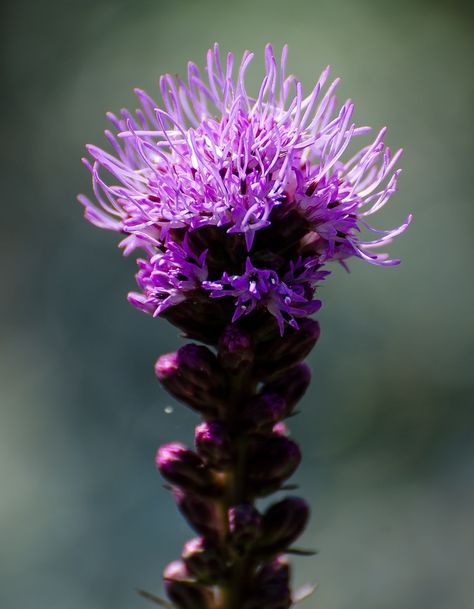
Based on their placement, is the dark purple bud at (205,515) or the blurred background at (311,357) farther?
the blurred background at (311,357)

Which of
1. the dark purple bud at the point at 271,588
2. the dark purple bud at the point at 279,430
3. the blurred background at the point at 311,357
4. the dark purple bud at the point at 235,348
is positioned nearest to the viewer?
the dark purple bud at the point at 235,348

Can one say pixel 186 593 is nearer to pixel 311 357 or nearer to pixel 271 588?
pixel 271 588

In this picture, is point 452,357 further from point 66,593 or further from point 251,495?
point 251,495

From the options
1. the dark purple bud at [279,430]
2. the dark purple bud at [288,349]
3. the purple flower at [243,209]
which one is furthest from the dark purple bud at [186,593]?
the purple flower at [243,209]

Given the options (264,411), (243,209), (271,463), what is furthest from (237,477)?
(243,209)

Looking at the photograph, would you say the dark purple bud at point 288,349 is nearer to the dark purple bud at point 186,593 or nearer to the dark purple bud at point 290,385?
the dark purple bud at point 290,385

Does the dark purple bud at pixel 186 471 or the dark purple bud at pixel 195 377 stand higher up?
the dark purple bud at pixel 195 377

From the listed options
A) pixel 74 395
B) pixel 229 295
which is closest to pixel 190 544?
pixel 229 295
